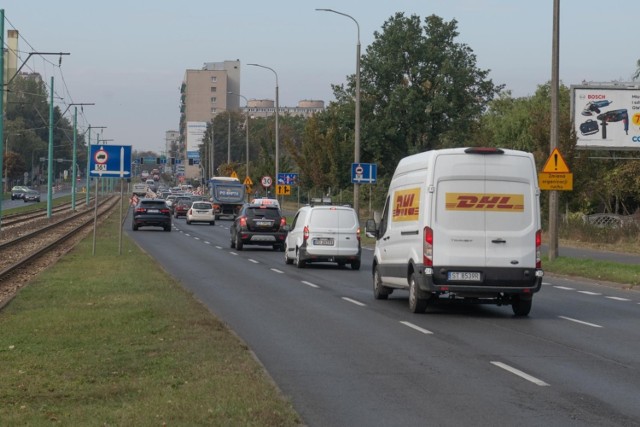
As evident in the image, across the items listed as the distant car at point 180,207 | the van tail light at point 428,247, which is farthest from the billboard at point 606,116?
the distant car at point 180,207

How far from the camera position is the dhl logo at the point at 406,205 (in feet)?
64.2

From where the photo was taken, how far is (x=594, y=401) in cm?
1103

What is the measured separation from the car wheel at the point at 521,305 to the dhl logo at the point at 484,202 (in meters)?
1.56

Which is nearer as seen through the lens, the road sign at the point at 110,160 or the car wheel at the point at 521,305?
the car wheel at the point at 521,305

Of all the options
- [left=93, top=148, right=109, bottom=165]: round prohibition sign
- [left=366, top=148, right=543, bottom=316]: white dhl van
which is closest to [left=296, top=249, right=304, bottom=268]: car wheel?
[left=93, top=148, right=109, bottom=165]: round prohibition sign

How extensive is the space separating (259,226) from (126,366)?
101 ft

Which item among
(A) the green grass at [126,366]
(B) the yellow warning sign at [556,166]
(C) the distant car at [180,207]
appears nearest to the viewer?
(A) the green grass at [126,366]

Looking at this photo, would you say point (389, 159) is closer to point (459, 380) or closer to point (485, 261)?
point (485, 261)

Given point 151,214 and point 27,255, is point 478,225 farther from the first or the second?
point 151,214

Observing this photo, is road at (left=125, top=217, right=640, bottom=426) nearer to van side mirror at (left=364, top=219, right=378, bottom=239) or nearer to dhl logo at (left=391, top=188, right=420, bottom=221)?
van side mirror at (left=364, top=219, right=378, bottom=239)

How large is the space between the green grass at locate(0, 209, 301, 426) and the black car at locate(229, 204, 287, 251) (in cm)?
2135

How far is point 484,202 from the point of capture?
1886 cm

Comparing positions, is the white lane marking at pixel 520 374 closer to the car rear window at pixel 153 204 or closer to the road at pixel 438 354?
the road at pixel 438 354

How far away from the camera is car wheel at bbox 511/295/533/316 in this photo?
19578 mm
